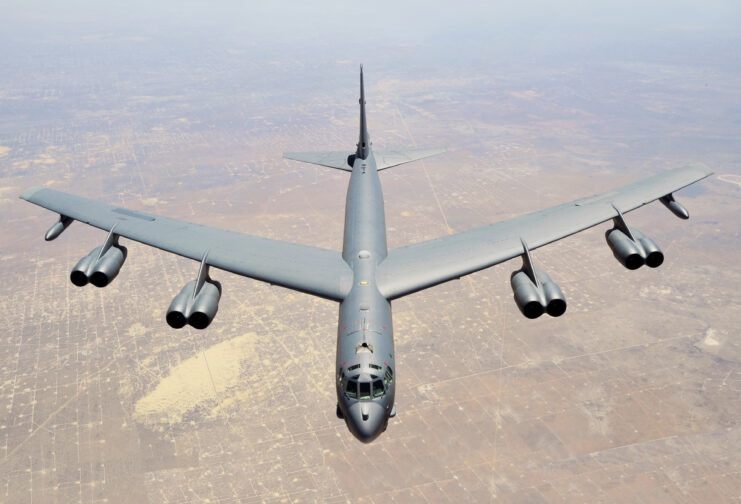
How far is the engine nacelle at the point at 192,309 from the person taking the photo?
93.7 ft

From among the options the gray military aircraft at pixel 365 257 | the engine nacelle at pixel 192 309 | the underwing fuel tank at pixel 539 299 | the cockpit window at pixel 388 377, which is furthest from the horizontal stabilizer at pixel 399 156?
the cockpit window at pixel 388 377

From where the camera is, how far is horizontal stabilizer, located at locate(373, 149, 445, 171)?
1843 inches

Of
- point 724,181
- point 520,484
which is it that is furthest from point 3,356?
point 724,181

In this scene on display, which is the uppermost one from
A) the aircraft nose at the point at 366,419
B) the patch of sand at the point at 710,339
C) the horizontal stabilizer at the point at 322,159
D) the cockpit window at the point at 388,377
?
the cockpit window at the point at 388,377

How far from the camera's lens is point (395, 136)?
14488 centimetres

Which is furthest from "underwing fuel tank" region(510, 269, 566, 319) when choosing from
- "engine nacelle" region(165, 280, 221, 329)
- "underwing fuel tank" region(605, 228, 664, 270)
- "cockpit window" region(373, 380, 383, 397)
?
"engine nacelle" region(165, 280, 221, 329)

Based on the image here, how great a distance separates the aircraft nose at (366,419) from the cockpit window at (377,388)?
38cm

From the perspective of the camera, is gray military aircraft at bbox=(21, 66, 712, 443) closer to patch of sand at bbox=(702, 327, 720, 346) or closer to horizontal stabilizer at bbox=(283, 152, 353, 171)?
horizontal stabilizer at bbox=(283, 152, 353, 171)

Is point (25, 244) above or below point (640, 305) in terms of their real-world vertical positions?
below

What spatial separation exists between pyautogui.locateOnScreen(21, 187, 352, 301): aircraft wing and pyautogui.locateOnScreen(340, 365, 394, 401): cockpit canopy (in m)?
6.69

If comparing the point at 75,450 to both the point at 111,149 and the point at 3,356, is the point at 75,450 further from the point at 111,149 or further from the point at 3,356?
the point at 111,149

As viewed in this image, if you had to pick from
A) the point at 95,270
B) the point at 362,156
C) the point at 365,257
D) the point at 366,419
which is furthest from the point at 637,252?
the point at 95,270

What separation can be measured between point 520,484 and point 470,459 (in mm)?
3787

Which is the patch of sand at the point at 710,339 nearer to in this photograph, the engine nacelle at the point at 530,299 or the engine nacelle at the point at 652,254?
the engine nacelle at the point at 652,254
